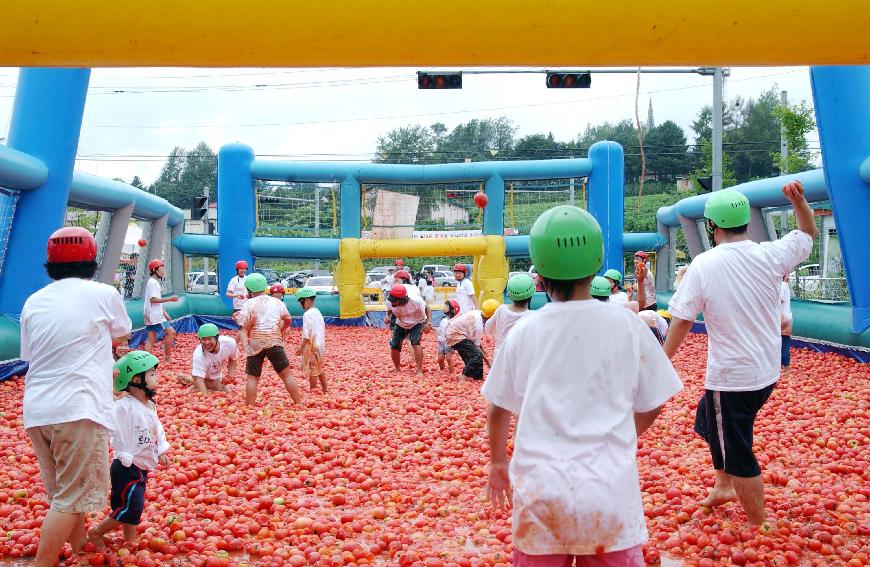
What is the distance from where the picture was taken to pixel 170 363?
1252 cm

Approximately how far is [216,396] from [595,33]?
23.4 feet

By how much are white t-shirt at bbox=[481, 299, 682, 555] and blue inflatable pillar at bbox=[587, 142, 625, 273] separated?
16.9 meters

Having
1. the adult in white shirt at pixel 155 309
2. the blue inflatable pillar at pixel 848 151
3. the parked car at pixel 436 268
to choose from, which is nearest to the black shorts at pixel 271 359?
the adult in white shirt at pixel 155 309

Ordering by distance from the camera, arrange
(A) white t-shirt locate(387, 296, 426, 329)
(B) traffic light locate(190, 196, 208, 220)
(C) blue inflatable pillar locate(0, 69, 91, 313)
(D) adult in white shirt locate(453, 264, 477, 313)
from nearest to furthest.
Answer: (C) blue inflatable pillar locate(0, 69, 91, 313) < (A) white t-shirt locate(387, 296, 426, 329) < (D) adult in white shirt locate(453, 264, 477, 313) < (B) traffic light locate(190, 196, 208, 220)

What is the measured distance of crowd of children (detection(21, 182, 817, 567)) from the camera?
2.29 meters

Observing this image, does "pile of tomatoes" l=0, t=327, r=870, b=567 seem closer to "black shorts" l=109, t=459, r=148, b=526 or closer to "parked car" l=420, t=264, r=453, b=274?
"black shorts" l=109, t=459, r=148, b=526

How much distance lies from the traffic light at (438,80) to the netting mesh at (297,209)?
220 inches

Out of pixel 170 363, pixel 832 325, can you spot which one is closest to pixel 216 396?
pixel 170 363

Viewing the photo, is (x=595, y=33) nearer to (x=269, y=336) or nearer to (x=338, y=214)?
(x=269, y=336)

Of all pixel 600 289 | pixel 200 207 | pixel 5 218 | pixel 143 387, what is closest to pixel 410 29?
pixel 143 387

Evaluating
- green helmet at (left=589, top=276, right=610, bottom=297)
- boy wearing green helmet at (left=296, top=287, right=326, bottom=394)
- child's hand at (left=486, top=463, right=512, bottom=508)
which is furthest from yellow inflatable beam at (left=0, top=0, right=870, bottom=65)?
boy wearing green helmet at (left=296, top=287, right=326, bottom=394)

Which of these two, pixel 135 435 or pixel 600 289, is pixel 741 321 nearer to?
pixel 600 289

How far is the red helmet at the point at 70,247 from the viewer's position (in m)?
3.83

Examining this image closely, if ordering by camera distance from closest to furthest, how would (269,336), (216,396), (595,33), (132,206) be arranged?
1. (595,33)
2. (269,336)
3. (216,396)
4. (132,206)
